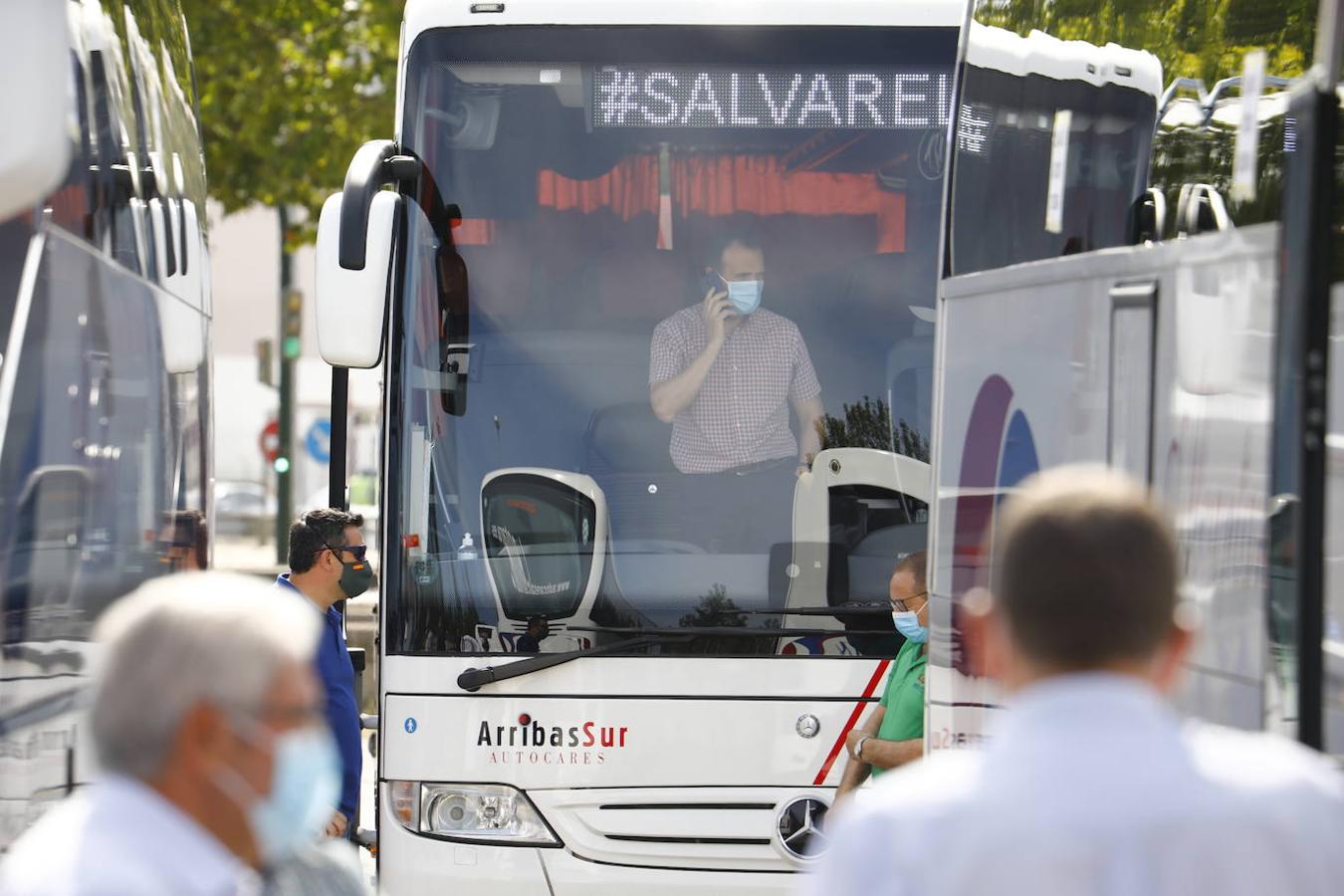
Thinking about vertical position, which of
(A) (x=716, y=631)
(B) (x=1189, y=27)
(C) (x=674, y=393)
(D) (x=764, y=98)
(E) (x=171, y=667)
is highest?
(D) (x=764, y=98)

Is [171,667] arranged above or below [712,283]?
below

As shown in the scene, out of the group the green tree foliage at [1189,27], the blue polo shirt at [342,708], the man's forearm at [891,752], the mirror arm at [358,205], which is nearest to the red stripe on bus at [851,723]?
the man's forearm at [891,752]

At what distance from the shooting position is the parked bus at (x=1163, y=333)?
9.58 feet

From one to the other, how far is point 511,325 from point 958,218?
1.59 metres

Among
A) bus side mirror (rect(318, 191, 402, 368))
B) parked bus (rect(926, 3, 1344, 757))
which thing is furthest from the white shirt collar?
bus side mirror (rect(318, 191, 402, 368))

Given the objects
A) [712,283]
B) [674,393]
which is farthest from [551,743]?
[712,283]

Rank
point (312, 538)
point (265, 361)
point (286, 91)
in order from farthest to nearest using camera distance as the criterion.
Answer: point (265, 361) → point (286, 91) → point (312, 538)

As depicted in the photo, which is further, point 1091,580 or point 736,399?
point 736,399

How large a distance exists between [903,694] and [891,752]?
166mm

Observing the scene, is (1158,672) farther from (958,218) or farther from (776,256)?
(776,256)

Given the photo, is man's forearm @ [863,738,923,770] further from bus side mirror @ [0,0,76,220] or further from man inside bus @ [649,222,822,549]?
bus side mirror @ [0,0,76,220]

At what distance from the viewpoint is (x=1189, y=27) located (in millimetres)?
3852

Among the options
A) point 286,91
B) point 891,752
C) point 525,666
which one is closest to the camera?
point 891,752

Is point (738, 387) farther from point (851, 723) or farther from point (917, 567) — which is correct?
point (851, 723)
